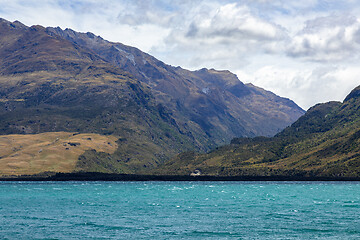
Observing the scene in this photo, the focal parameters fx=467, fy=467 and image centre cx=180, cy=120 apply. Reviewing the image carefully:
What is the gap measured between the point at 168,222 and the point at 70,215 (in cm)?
3411

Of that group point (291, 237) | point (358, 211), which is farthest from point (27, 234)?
point (358, 211)

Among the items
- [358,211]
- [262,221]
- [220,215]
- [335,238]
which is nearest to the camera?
[335,238]

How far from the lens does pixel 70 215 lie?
13612cm

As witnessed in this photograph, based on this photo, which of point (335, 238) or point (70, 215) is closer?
point (335, 238)

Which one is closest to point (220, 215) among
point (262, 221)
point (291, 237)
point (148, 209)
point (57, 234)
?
point (262, 221)

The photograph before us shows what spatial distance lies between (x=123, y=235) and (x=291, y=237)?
34.7 meters

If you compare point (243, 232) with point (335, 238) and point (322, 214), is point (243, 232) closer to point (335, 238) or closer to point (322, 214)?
point (335, 238)

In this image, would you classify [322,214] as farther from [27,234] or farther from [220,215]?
[27,234]

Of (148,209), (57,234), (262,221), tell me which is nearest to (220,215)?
(262,221)

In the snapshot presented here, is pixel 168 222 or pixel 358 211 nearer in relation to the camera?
pixel 168 222

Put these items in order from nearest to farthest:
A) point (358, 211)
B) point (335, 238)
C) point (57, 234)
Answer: point (335, 238) < point (57, 234) < point (358, 211)

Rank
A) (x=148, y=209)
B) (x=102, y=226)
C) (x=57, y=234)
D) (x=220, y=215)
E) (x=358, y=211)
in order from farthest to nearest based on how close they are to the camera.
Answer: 1. (x=148, y=209)
2. (x=358, y=211)
3. (x=220, y=215)
4. (x=102, y=226)
5. (x=57, y=234)

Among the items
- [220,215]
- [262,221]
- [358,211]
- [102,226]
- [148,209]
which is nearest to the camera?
[102,226]

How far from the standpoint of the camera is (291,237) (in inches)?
3728
